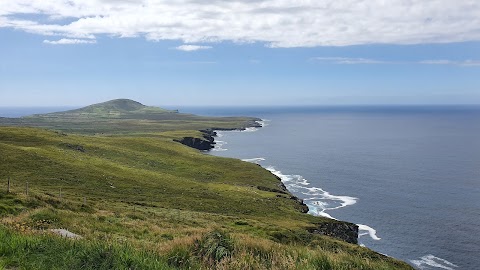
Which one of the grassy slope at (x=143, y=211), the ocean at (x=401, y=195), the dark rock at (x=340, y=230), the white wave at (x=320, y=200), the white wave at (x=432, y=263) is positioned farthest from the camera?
the white wave at (x=320, y=200)

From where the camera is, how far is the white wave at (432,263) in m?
61.0

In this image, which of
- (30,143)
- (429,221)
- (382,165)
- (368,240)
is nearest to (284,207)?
(368,240)

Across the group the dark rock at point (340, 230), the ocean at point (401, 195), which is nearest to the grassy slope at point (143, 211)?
the dark rock at point (340, 230)

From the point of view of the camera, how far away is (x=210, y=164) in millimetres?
126438

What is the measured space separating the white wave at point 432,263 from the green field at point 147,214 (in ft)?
47.1

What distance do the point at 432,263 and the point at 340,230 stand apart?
15.5m

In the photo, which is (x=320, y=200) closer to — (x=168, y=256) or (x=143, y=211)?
(x=143, y=211)

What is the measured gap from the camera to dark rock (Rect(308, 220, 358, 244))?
6840 centimetres

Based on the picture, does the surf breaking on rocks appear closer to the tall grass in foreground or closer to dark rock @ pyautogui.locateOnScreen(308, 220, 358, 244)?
dark rock @ pyautogui.locateOnScreen(308, 220, 358, 244)

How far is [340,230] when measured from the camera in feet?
233

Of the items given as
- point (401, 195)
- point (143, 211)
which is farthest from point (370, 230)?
point (143, 211)

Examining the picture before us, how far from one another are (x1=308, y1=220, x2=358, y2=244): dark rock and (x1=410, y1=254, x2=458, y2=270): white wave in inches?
438

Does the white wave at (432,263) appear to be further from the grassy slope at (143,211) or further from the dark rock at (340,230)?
the grassy slope at (143,211)

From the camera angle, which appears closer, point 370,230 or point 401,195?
point 370,230
